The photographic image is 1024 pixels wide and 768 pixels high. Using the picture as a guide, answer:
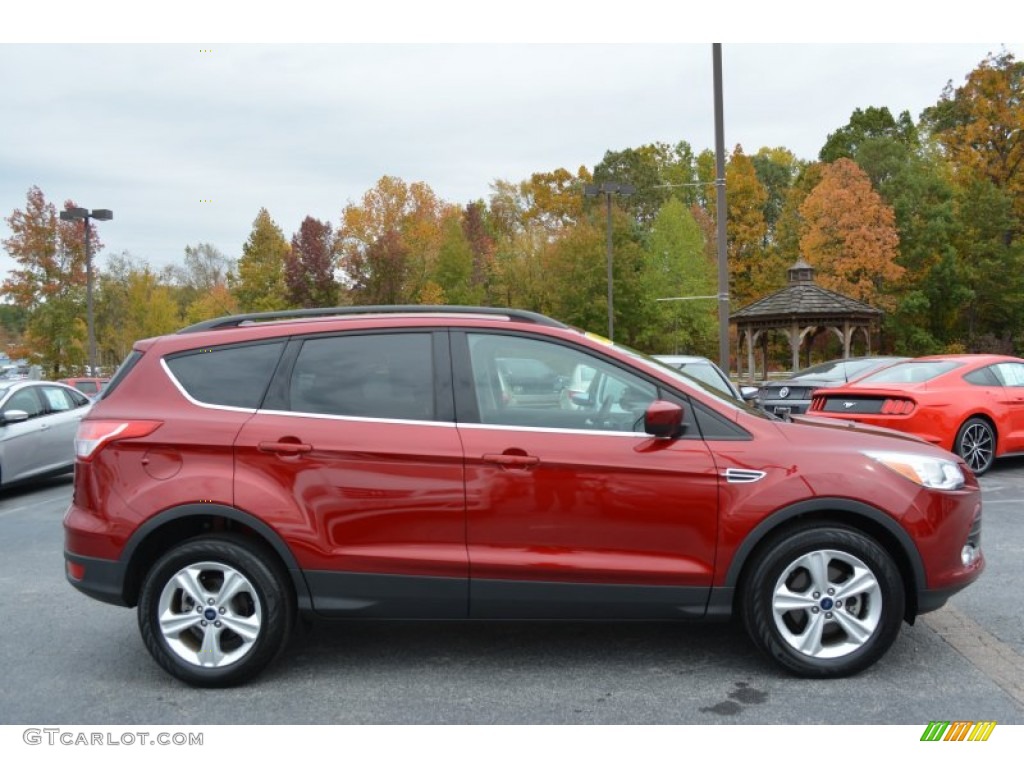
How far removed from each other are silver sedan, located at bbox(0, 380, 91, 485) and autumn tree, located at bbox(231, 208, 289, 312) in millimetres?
41536

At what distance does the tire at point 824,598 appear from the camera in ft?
13.4

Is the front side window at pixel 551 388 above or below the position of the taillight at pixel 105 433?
above

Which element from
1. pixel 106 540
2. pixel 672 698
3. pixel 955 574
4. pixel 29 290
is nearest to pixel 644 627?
pixel 672 698

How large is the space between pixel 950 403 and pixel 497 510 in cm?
780

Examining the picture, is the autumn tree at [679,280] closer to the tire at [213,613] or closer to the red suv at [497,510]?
the red suv at [497,510]

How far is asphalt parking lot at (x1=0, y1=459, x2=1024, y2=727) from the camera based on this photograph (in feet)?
12.5

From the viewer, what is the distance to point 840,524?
4.17m

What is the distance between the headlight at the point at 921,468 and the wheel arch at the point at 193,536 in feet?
9.18

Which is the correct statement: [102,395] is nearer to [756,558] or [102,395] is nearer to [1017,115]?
[756,558]

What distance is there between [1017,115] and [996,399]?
134 ft

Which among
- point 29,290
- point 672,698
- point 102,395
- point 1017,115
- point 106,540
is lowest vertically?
point 672,698

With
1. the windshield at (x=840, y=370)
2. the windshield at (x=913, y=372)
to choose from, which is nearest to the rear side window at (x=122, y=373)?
the windshield at (x=913, y=372)
